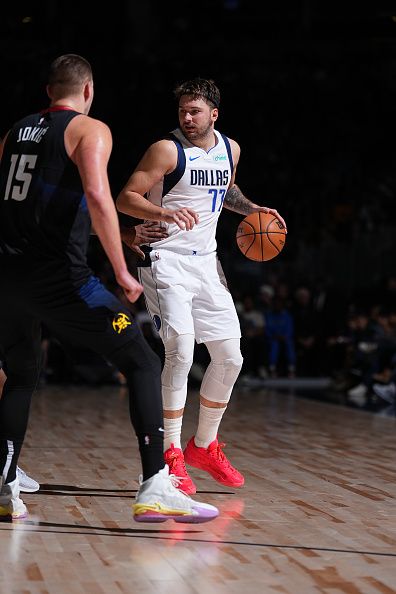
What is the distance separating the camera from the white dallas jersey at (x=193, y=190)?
5531mm

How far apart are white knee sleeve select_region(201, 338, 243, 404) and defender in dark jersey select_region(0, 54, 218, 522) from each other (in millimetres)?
1217

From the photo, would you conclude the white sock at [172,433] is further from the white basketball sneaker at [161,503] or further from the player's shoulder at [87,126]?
the player's shoulder at [87,126]

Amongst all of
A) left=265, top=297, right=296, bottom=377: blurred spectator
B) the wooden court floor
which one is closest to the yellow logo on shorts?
the wooden court floor

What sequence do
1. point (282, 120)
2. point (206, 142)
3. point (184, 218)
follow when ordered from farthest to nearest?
point (282, 120)
point (206, 142)
point (184, 218)

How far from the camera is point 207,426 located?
5.79 meters

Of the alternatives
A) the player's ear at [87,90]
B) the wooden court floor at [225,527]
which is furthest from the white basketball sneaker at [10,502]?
the player's ear at [87,90]

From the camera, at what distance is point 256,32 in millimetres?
32000

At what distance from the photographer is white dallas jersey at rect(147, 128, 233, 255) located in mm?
5531

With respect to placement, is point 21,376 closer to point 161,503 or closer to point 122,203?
point 161,503

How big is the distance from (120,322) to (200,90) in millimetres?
1659

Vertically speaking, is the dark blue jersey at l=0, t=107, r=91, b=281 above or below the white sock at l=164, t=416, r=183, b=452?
above

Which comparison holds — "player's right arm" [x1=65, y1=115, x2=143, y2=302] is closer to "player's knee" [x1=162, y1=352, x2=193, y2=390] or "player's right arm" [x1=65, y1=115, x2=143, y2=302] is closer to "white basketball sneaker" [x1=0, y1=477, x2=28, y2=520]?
"white basketball sneaker" [x1=0, y1=477, x2=28, y2=520]

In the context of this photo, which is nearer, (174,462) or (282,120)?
(174,462)

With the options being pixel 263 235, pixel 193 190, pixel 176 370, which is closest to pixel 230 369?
pixel 176 370
